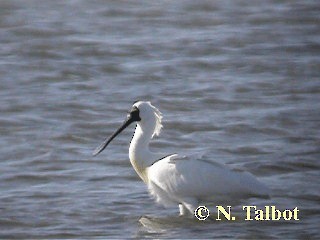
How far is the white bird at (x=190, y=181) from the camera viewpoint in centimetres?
1001

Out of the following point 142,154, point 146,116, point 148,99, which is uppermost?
point 146,116

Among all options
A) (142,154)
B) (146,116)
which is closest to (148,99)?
(146,116)

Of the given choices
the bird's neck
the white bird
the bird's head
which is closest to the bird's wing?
the white bird

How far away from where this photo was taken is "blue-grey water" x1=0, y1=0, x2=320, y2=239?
1045 centimetres

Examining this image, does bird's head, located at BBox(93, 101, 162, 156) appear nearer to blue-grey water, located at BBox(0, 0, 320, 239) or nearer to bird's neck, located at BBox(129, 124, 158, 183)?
bird's neck, located at BBox(129, 124, 158, 183)

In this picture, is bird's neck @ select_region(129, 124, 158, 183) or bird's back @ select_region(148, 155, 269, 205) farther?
bird's neck @ select_region(129, 124, 158, 183)

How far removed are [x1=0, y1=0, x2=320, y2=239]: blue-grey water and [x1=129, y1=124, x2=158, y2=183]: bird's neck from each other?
34 cm

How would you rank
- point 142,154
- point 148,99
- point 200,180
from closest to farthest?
point 200,180 < point 142,154 < point 148,99

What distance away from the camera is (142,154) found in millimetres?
10609

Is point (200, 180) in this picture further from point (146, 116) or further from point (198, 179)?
point (146, 116)

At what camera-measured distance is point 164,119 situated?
13.6m

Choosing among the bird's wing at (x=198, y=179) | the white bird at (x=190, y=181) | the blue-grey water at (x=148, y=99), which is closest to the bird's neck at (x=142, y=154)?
the white bird at (x=190, y=181)

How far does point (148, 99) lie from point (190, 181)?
13.9 feet

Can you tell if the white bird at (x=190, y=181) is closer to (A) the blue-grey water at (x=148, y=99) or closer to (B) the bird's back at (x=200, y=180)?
(B) the bird's back at (x=200, y=180)
